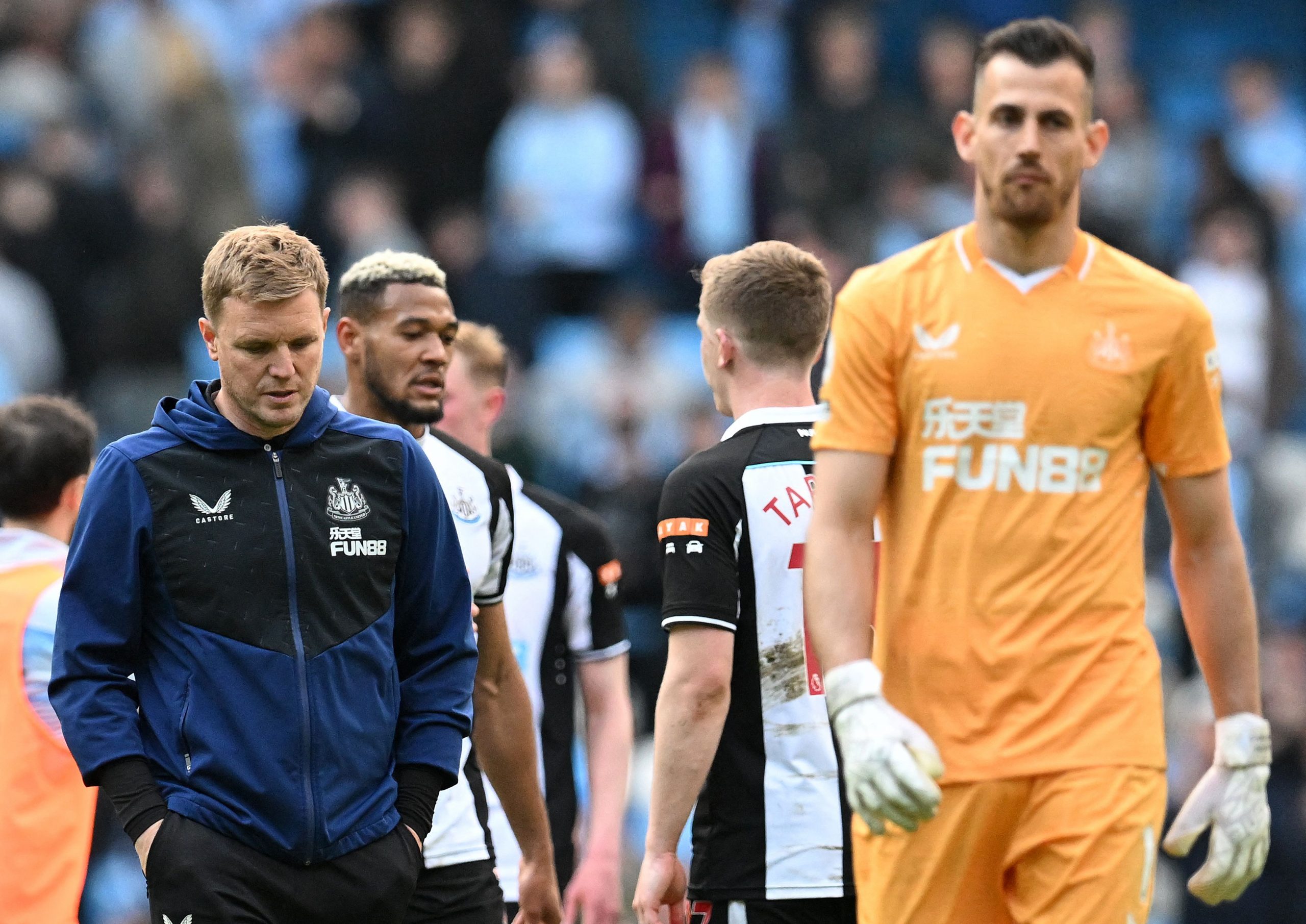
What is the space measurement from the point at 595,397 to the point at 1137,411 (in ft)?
33.7

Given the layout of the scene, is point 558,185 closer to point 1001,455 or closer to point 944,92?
point 944,92

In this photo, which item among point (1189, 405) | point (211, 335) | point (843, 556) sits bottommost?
point (843, 556)

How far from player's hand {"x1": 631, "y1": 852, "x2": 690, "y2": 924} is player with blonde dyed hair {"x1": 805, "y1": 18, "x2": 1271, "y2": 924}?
2.92 feet

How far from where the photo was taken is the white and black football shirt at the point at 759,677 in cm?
519

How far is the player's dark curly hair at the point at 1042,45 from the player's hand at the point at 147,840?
2.67m

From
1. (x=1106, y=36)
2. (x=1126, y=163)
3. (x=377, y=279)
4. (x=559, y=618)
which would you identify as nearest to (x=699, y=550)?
(x=377, y=279)

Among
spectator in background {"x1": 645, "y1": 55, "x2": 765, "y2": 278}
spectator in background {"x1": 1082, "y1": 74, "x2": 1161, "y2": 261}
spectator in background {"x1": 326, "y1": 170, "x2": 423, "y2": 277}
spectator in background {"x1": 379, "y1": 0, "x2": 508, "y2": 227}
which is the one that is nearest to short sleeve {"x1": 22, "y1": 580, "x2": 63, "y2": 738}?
spectator in background {"x1": 326, "y1": 170, "x2": 423, "y2": 277}

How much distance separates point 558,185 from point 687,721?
35.6 feet

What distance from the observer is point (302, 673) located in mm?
4453

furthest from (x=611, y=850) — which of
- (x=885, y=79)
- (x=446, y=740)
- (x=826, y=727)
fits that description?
(x=885, y=79)

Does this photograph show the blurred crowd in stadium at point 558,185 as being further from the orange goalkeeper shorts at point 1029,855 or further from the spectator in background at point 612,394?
the orange goalkeeper shorts at point 1029,855

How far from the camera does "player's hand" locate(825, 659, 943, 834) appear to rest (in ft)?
13.4

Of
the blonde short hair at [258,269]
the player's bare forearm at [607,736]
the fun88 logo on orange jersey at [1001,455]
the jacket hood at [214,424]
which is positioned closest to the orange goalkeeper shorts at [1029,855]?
the fun88 logo on orange jersey at [1001,455]

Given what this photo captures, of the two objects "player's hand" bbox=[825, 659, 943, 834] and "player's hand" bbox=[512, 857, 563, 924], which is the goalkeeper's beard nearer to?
"player's hand" bbox=[512, 857, 563, 924]
